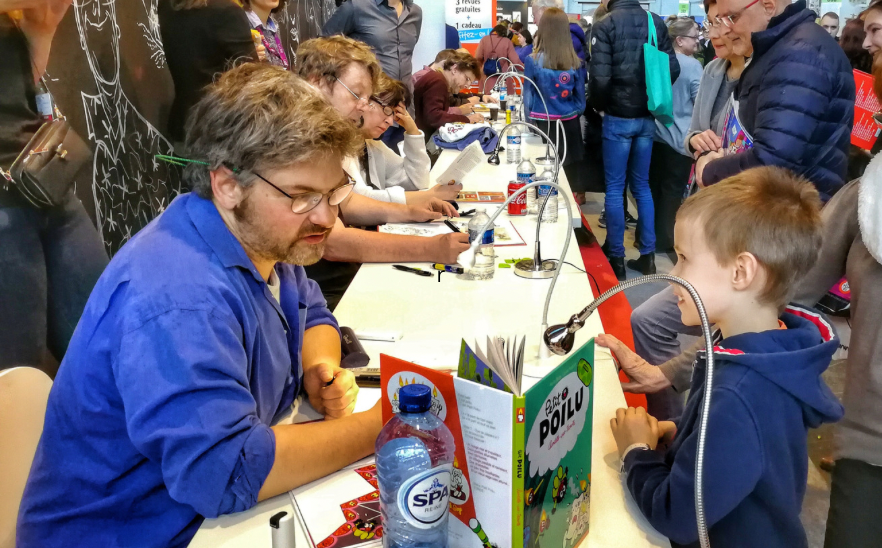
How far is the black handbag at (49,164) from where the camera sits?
1.47m

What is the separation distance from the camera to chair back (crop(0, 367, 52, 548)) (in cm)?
124

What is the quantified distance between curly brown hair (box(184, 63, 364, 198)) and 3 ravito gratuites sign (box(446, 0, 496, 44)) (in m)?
8.13

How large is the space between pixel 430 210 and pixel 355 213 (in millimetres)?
316

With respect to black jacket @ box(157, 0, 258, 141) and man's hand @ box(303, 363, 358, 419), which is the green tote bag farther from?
man's hand @ box(303, 363, 358, 419)

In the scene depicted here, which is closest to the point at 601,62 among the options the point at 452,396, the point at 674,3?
the point at 452,396

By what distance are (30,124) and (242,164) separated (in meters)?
0.71

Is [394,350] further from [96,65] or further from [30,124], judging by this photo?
[96,65]

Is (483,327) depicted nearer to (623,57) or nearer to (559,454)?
(559,454)

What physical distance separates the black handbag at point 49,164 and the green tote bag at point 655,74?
357 centimetres

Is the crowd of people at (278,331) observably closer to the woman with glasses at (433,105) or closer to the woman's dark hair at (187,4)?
the woman's dark hair at (187,4)

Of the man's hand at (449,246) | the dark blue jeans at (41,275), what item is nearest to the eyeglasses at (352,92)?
the man's hand at (449,246)

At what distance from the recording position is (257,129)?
1.13 m

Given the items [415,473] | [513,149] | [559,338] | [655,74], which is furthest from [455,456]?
[655,74]

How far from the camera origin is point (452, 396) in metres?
0.91
